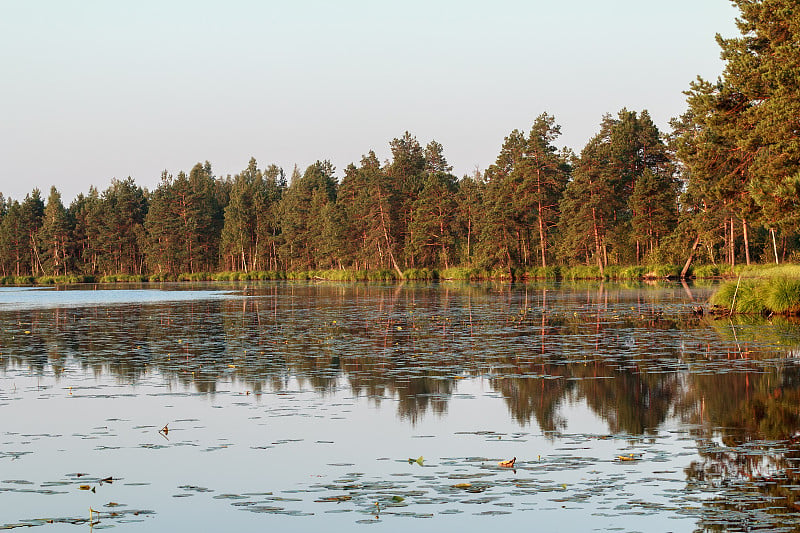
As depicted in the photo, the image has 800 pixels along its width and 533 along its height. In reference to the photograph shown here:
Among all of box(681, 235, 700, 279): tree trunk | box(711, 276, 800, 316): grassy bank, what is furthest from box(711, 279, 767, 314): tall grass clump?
box(681, 235, 700, 279): tree trunk

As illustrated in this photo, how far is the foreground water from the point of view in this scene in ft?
31.2

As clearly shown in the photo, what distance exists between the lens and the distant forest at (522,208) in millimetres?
43438

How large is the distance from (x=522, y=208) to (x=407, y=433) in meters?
96.7

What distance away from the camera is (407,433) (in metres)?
13.8

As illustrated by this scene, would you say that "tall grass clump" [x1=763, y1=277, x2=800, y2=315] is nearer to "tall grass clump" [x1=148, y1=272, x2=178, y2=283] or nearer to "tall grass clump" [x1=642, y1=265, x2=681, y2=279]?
"tall grass clump" [x1=642, y1=265, x2=681, y2=279]

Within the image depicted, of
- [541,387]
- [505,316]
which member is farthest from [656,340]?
[505,316]

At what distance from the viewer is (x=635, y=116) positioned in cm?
10425

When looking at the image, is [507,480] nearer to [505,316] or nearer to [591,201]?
[505,316]

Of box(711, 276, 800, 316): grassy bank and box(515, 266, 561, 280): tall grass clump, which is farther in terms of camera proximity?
box(515, 266, 561, 280): tall grass clump

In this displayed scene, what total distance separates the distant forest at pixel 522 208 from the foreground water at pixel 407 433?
18.6 metres

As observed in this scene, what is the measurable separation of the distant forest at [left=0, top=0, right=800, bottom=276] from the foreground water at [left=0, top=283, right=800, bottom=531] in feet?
61.0

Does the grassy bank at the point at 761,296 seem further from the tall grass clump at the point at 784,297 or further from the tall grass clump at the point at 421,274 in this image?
the tall grass clump at the point at 421,274

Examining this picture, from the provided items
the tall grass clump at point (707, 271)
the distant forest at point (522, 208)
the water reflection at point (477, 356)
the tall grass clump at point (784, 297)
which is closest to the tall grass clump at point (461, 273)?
the distant forest at point (522, 208)

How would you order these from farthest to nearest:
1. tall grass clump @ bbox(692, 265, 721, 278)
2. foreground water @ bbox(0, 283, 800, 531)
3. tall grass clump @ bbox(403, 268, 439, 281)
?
tall grass clump @ bbox(403, 268, 439, 281) < tall grass clump @ bbox(692, 265, 721, 278) < foreground water @ bbox(0, 283, 800, 531)
